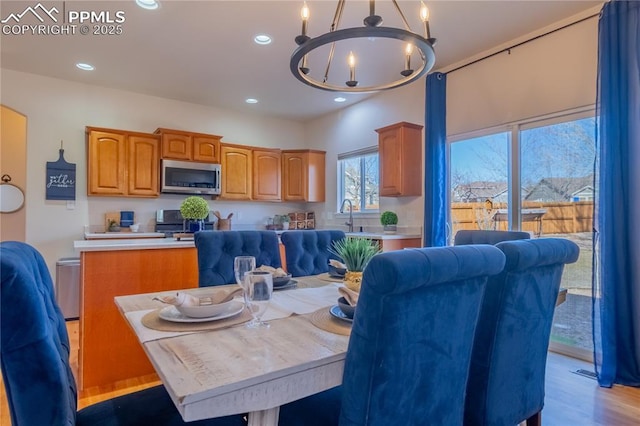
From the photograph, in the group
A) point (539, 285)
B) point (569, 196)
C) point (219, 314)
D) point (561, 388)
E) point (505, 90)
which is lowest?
point (561, 388)

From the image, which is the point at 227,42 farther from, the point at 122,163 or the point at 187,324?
the point at 187,324

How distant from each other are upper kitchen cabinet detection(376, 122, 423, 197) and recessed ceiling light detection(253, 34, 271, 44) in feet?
5.43

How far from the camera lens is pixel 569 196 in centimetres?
297

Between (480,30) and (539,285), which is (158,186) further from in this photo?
(539,285)

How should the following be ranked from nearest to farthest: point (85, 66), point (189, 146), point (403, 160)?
point (85, 66), point (403, 160), point (189, 146)

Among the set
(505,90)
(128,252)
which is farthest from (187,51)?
(505,90)

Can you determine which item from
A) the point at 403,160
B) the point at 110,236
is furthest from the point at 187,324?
the point at 110,236

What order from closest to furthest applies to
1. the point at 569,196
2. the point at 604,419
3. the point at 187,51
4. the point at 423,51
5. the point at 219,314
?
the point at 219,314 < the point at 423,51 < the point at 604,419 < the point at 569,196 < the point at 187,51

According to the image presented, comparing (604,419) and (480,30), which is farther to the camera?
(480,30)

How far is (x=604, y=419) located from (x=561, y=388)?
1.21 ft

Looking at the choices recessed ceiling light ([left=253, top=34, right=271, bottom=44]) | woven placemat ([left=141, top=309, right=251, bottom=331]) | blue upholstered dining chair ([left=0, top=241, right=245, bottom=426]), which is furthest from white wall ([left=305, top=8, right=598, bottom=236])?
blue upholstered dining chair ([left=0, top=241, right=245, bottom=426])

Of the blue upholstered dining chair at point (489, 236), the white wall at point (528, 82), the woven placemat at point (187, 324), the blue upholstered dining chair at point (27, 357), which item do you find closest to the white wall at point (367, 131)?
the white wall at point (528, 82)

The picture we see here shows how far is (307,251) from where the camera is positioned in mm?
2434

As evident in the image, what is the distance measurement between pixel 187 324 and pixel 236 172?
165 inches
